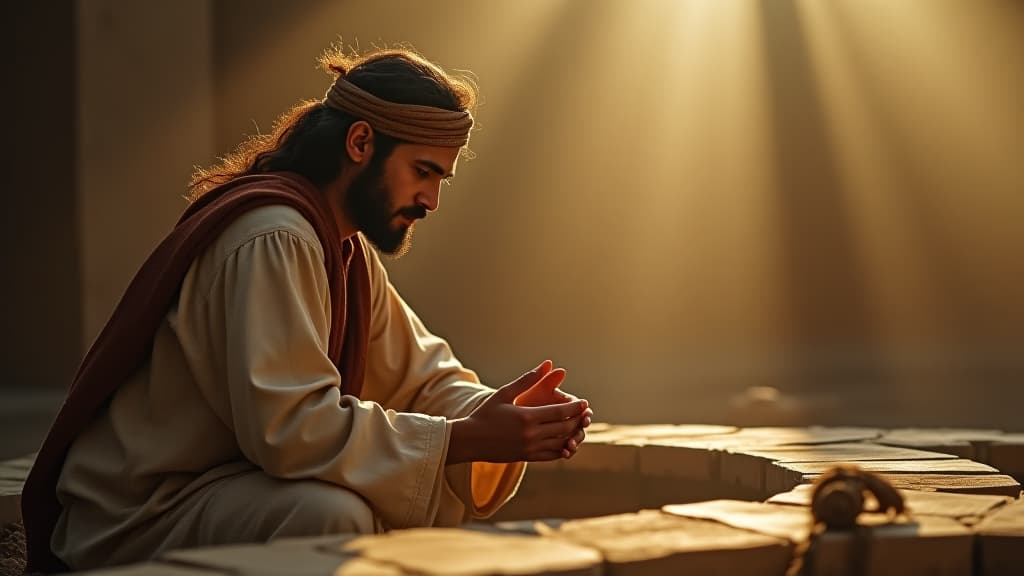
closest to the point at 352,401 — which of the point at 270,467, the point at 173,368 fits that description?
the point at 270,467

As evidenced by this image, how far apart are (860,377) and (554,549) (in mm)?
9857

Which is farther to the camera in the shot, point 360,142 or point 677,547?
point 360,142

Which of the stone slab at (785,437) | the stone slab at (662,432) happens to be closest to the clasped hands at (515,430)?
the stone slab at (785,437)

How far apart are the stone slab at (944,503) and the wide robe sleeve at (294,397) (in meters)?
0.77

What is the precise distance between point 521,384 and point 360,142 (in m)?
0.74

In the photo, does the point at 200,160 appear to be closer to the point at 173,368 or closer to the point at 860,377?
the point at 860,377

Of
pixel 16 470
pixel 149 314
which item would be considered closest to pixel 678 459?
pixel 149 314

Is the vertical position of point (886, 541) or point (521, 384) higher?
point (521, 384)

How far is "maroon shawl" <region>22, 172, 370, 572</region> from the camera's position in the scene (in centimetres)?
299

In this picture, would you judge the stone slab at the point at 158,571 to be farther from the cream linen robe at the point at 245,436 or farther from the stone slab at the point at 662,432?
the stone slab at the point at 662,432

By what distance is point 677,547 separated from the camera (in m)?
2.30

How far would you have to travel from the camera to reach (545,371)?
330 centimetres

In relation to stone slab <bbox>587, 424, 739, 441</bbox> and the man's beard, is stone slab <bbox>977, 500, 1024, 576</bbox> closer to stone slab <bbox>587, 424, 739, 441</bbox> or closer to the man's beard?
the man's beard

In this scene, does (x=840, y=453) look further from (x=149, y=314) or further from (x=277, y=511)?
(x=149, y=314)
